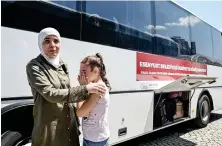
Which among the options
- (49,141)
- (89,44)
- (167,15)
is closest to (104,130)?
(49,141)

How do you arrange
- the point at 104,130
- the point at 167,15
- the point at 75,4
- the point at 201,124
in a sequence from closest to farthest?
1. the point at 104,130
2. the point at 75,4
3. the point at 167,15
4. the point at 201,124

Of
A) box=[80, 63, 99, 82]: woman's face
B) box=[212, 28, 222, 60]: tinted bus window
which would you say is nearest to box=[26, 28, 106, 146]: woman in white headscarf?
box=[80, 63, 99, 82]: woman's face

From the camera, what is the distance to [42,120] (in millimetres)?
2023

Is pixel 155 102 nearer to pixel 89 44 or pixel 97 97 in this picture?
pixel 89 44

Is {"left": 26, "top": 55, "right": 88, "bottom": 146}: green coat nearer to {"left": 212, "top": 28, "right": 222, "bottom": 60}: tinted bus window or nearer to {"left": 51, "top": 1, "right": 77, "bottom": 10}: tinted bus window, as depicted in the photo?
{"left": 51, "top": 1, "right": 77, "bottom": 10}: tinted bus window

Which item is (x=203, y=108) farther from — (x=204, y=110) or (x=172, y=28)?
(x=172, y=28)

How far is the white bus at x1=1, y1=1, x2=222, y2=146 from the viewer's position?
2.81 m

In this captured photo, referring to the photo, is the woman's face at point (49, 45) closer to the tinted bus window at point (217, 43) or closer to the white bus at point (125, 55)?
the white bus at point (125, 55)

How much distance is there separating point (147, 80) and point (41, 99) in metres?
3.32

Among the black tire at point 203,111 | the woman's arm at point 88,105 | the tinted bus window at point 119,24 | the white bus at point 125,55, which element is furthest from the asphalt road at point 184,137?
the woman's arm at point 88,105

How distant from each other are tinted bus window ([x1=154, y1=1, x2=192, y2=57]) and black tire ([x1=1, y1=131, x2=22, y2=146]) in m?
3.33

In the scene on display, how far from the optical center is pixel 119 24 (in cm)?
447

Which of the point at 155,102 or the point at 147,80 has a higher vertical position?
the point at 147,80

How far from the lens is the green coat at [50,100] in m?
1.98
